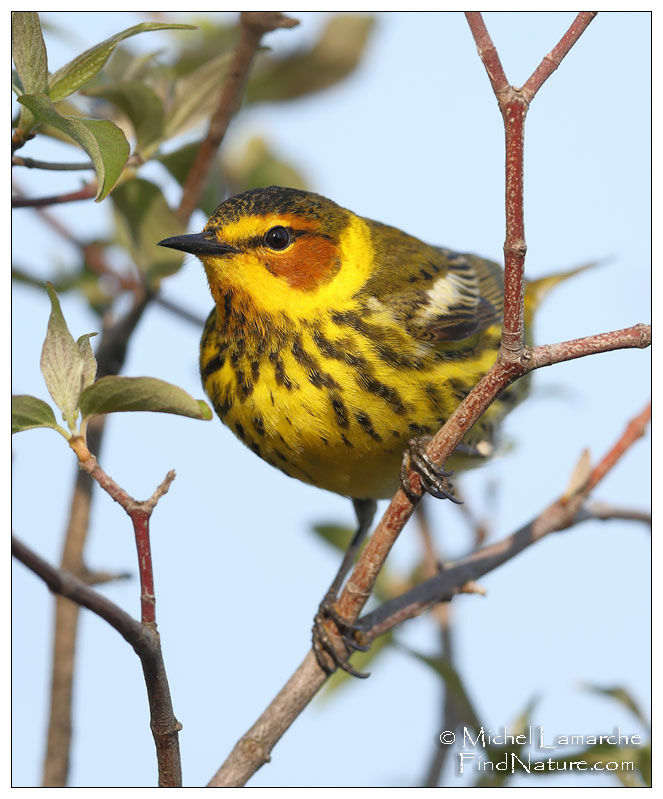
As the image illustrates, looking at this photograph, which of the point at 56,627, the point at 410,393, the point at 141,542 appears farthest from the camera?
the point at 410,393

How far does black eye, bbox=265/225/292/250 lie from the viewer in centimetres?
310

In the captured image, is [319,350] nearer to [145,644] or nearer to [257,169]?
[257,169]

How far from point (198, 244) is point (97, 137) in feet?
3.37

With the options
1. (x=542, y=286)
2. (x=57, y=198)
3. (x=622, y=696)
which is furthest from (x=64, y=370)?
(x=542, y=286)

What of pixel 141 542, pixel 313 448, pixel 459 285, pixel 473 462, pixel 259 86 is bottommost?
pixel 141 542

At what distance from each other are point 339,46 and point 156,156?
0.98 meters

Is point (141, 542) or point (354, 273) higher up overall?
point (354, 273)

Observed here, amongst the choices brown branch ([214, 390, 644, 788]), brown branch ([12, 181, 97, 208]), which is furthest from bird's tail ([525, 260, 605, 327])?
brown branch ([12, 181, 97, 208])

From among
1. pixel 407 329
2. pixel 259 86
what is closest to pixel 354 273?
pixel 407 329

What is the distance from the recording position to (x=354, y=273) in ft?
10.8

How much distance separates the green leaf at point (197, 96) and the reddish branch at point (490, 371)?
1261mm

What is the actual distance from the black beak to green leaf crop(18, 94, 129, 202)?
89 centimetres

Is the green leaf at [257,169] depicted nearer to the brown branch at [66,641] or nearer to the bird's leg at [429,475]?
the brown branch at [66,641]

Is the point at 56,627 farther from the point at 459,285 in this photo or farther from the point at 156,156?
the point at 459,285
